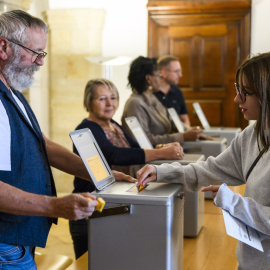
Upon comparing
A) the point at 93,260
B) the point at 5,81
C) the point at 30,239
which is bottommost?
the point at 93,260

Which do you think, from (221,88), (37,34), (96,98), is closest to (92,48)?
(221,88)

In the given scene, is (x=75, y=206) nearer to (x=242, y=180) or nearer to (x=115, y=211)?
(x=115, y=211)

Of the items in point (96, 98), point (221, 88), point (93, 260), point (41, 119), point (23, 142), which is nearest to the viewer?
point (23, 142)

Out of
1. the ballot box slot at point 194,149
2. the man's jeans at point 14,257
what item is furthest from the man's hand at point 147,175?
the ballot box slot at point 194,149

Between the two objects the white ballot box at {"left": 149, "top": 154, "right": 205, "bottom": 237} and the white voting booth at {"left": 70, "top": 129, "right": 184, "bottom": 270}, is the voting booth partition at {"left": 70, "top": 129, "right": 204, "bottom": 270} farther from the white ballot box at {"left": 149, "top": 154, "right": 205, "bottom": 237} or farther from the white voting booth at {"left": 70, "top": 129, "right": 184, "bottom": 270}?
the white ballot box at {"left": 149, "top": 154, "right": 205, "bottom": 237}

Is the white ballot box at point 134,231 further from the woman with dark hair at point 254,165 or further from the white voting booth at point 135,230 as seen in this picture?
the woman with dark hair at point 254,165

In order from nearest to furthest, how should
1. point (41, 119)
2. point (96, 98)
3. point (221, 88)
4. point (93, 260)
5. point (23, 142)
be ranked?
point (23, 142), point (93, 260), point (96, 98), point (41, 119), point (221, 88)

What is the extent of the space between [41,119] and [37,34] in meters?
4.99

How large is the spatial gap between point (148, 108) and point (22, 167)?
2.07 m

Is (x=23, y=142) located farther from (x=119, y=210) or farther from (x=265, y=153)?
(x=265, y=153)

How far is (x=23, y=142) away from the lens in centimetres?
164

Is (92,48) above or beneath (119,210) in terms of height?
above

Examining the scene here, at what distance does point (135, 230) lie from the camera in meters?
1.72

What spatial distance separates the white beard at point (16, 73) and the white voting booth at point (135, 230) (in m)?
0.42
